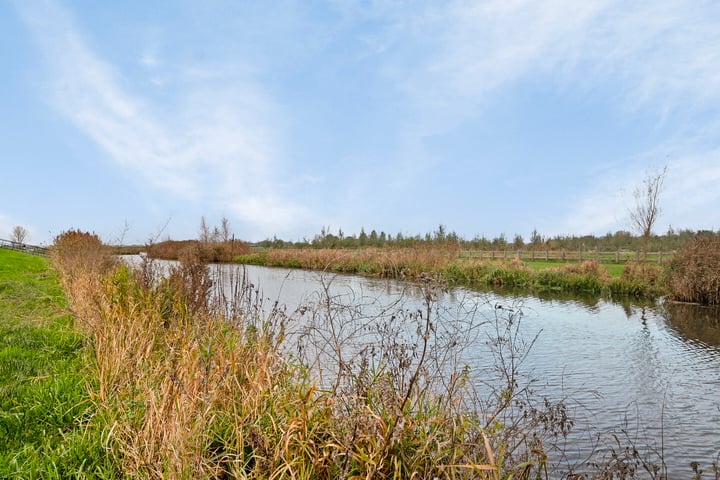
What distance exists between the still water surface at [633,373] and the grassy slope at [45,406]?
2117 mm

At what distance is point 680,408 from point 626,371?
157 cm

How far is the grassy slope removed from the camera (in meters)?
2.78

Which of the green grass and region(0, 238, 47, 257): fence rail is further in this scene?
region(0, 238, 47, 257): fence rail

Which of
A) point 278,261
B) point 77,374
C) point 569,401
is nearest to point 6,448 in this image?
point 77,374

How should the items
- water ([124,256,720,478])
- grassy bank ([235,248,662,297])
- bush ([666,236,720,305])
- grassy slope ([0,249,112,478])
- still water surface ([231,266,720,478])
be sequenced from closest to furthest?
grassy slope ([0,249,112,478]) < water ([124,256,720,478]) < still water surface ([231,266,720,478]) < bush ([666,236,720,305]) < grassy bank ([235,248,662,297])

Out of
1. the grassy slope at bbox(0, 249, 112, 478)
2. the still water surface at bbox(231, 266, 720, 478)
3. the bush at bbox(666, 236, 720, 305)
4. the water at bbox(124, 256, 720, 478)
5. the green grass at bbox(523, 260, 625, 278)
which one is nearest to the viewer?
the grassy slope at bbox(0, 249, 112, 478)

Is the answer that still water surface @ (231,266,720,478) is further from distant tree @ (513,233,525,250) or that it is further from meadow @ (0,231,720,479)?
distant tree @ (513,233,525,250)

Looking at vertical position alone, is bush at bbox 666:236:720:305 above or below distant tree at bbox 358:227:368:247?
below

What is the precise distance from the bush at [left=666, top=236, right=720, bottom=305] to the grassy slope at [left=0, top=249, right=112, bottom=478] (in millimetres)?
17900

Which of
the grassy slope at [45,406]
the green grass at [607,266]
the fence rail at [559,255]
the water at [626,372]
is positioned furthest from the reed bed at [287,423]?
the fence rail at [559,255]

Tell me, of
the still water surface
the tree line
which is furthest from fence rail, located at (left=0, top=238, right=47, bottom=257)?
the still water surface

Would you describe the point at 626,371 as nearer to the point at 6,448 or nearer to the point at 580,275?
the point at 6,448

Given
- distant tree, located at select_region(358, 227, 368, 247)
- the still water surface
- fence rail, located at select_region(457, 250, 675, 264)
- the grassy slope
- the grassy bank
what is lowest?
the still water surface

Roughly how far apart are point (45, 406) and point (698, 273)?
18.3 m
